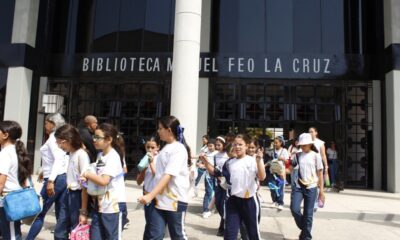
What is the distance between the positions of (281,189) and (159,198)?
212 inches

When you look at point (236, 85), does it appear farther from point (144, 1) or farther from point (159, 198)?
point (159, 198)

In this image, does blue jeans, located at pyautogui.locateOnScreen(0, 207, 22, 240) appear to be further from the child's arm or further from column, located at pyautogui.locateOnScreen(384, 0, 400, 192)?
column, located at pyautogui.locateOnScreen(384, 0, 400, 192)

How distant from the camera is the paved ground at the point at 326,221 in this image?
646 cm

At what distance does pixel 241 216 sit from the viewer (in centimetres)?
439

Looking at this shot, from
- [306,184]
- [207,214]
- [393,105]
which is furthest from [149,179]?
[393,105]

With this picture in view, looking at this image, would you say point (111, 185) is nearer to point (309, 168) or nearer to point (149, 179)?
point (149, 179)

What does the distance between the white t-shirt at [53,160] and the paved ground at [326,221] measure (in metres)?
1.24

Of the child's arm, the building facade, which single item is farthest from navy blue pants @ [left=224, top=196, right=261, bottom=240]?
the building facade

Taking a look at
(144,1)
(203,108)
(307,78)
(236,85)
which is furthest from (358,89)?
(144,1)

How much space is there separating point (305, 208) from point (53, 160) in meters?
3.68

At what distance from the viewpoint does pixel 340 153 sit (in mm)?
13531

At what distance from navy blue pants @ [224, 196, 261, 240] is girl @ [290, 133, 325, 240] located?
Result: 1539 mm

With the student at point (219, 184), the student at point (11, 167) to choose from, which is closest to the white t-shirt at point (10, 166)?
the student at point (11, 167)

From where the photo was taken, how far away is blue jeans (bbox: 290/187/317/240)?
Result: 18.0 ft
